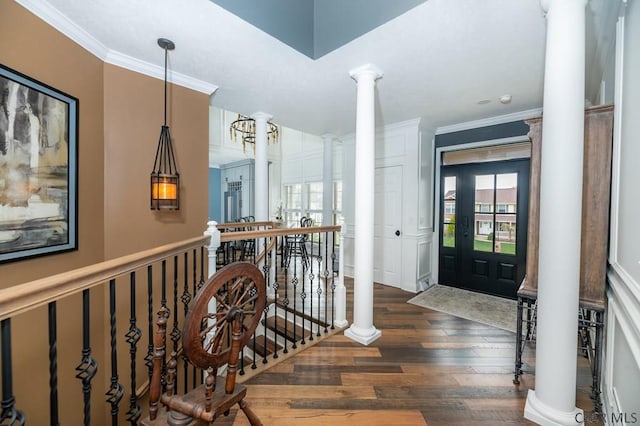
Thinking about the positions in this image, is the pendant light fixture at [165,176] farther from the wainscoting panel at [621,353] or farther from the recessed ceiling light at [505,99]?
the recessed ceiling light at [505,99]

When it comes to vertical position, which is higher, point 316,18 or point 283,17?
point 316,18

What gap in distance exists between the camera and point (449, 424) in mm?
1657

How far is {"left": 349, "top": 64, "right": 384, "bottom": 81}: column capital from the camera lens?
247 centimetres

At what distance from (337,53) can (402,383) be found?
2.68 metres

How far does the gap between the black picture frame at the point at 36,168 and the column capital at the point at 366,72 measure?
7.59ft

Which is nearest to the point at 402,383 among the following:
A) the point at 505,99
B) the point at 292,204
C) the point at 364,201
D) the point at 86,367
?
the point at 364,201

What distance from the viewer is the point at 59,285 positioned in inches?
36.2

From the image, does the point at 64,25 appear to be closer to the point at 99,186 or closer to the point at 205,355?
the point at 99,186

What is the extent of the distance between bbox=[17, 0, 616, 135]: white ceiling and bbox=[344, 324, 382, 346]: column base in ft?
8.10

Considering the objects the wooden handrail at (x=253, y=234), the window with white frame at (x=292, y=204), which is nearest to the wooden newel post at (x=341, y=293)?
the wooden handrail at (x=253, y=234)

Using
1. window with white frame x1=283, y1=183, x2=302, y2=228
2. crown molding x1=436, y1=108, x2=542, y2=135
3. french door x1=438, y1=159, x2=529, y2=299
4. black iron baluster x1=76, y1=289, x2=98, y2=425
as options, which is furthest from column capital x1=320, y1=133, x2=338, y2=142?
black iron baluster x1=76, y1=289, x2=98, y2=425

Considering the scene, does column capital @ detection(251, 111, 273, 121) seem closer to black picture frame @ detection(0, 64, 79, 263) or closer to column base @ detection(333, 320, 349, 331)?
black picture frame @ detection(0, 64, 79, 263)

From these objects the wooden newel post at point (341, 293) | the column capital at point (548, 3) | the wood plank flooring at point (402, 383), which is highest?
the column capital at point (548, 3)

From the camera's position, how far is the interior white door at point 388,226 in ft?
14.2
